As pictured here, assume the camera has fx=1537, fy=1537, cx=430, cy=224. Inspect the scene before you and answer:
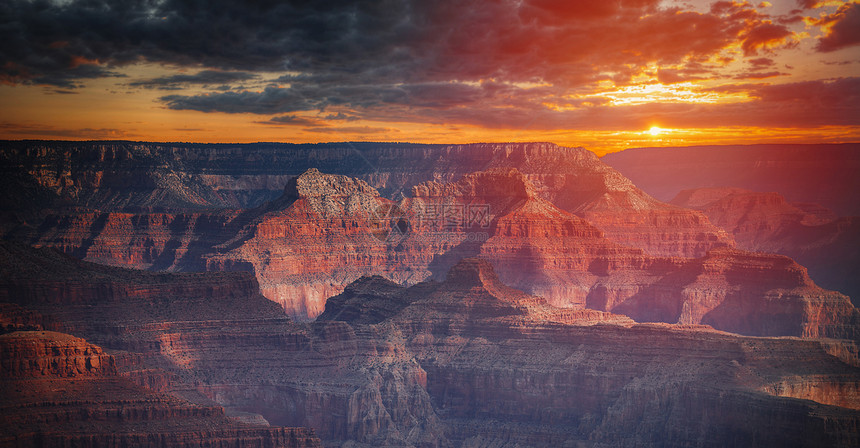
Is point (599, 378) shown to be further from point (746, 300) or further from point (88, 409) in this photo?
point (746, 300)

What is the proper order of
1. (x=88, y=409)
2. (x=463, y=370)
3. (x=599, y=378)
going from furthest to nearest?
1. (x=463, y=370)
2. (x=599, y=378)
3. (x=88, y=409)

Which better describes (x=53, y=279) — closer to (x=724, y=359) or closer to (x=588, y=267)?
(x=724, y=359)

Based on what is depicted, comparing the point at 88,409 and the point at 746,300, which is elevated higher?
the point at 88,409

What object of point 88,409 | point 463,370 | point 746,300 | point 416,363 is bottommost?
point 463,370

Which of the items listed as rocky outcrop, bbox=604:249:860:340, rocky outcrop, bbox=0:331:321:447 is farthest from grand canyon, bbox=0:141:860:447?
rocky outcrop, bbox=604:249:860:340

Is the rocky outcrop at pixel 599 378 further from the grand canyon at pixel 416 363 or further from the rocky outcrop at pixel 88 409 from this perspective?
the rocky outcrop at pixel 88 409

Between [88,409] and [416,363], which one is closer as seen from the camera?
[88,409]

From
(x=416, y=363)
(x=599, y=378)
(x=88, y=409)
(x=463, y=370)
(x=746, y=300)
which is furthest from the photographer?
(x=746, y=300)

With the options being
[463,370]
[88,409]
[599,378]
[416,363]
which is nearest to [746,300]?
[463,370]
